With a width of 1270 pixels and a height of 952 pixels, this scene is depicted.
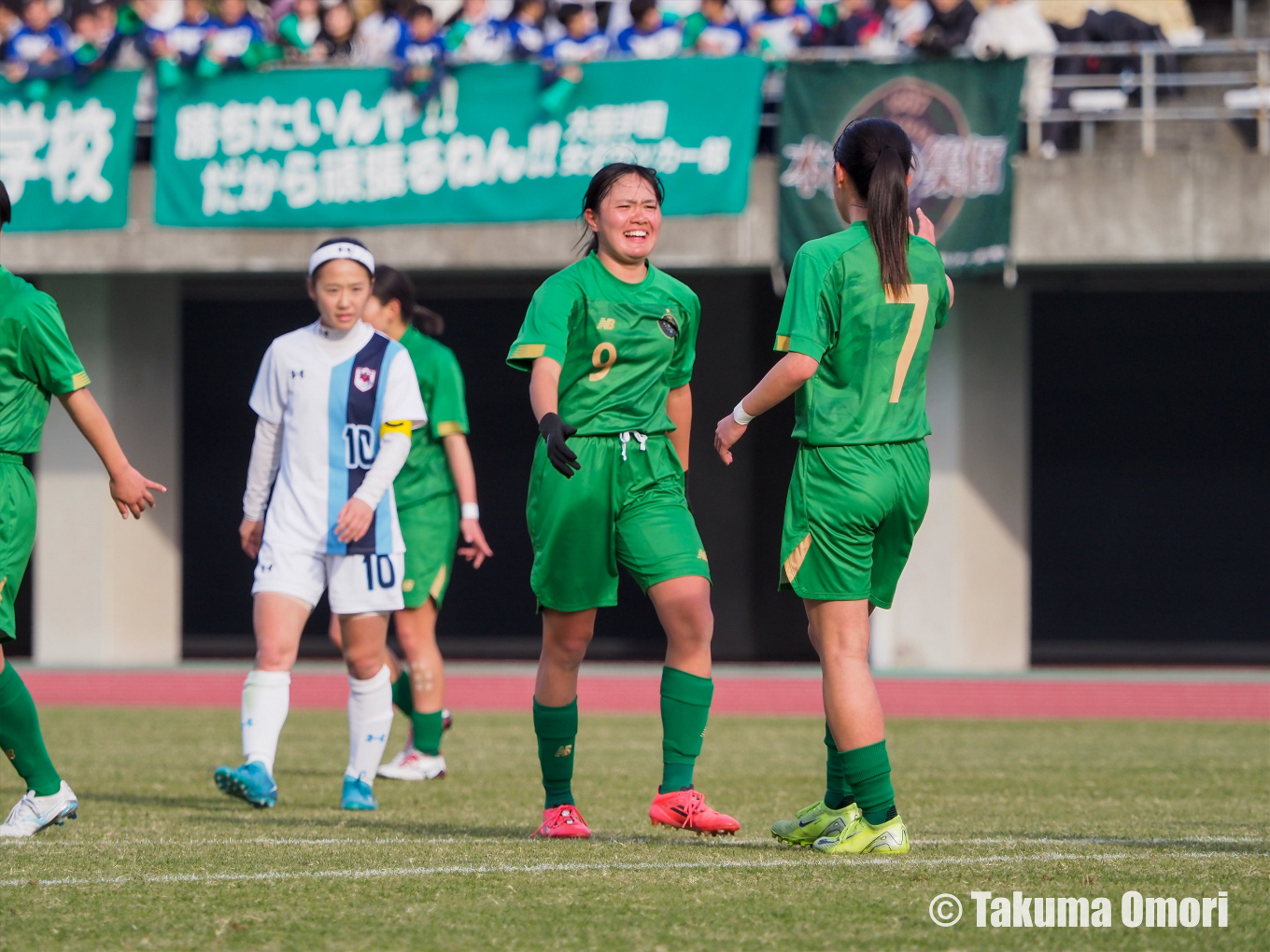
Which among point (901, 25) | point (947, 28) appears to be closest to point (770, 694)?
point (947, 28)

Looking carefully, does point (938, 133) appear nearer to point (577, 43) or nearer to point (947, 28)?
point (947, 28)

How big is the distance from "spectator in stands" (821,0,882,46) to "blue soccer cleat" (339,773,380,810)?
10635mm

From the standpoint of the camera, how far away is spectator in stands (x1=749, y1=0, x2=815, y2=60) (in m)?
16.0

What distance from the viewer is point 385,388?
6.70 m

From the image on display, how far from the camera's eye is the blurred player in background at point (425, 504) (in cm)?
826

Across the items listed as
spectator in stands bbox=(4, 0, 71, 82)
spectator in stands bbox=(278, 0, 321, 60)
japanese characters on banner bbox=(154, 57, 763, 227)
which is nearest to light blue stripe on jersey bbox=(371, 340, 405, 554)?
japanese characters on banner bbox=(154, 57, 763, 227)

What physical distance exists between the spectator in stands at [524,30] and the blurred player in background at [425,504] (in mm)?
7977

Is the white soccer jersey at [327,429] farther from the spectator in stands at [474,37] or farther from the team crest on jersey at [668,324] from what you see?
the spectator in stands at [474,37]

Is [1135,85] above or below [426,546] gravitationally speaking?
above

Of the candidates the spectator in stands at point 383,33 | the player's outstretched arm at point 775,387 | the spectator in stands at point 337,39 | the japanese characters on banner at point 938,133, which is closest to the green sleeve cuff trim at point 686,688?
the player's outstretched arm at point 775,387

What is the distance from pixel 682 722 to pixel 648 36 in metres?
11.3

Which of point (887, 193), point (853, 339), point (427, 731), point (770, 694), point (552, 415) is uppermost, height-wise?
point (887, 193)

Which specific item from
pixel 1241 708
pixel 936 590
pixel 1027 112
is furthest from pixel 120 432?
pixel 1241 708

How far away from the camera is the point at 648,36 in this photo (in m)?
15.8
